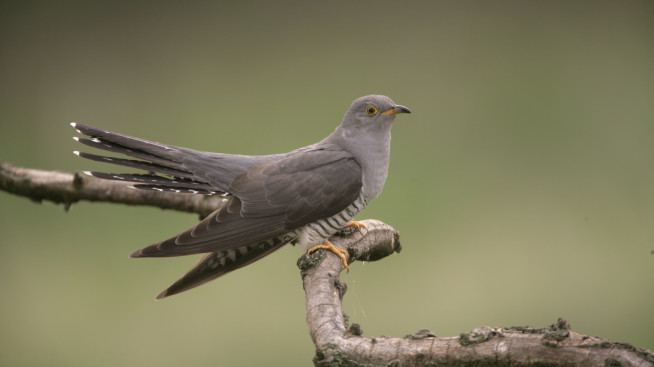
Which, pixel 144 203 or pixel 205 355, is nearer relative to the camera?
pixel 144 203

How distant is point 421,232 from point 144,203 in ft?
5.58

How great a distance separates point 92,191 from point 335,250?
83 centimetres

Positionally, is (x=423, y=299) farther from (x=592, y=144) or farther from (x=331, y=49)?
(x=331, y=49)

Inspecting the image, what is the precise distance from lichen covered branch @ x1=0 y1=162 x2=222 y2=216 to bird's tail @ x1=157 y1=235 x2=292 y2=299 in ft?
1.04

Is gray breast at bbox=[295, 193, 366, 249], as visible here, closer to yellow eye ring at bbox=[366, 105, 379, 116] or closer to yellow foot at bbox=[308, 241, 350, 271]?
yellow foot at bbox=[308, 241, 350, 271]

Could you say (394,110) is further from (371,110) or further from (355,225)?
(355,225)

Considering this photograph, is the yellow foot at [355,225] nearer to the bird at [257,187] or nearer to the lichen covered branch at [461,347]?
the bird at [257,187]

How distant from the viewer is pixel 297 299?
3648mm

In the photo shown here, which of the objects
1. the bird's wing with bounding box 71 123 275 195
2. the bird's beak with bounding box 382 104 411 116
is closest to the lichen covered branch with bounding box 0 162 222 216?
the bird's wing with bounding box 71 123 275 195

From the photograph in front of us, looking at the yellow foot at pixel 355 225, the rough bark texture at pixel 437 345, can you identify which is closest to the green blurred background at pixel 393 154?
the yellow foot at pixel 355 225

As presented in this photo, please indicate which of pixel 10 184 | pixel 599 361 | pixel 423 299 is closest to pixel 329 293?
pixel 599 361

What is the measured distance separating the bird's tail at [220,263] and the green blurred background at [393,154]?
92 cm

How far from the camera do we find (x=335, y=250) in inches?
89.2

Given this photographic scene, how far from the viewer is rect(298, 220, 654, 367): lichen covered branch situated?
52.7 inches
